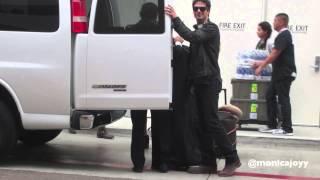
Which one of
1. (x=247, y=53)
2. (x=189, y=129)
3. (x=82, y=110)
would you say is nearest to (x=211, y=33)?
(x=189, y=129)

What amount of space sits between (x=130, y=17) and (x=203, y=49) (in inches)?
34.9

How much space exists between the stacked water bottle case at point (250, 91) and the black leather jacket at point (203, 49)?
2.98 metres

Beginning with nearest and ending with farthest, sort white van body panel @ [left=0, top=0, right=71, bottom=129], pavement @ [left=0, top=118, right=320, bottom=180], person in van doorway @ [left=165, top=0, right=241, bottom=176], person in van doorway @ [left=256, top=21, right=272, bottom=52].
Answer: white van body panel @ [left=0, top=0, right=71, bottom=129] → person in van doorway @ [left=165, top=0, right=241, bottom=176] → pavement @ [left=0, top=118, right=320, bottom=180] → person in van doorway @ [left=256, top=21, right=272, bottom=52]

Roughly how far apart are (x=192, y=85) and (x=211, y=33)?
2.07 feet

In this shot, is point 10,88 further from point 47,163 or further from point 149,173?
point 149,173

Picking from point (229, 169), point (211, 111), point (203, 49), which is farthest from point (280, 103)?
point (203, 49)

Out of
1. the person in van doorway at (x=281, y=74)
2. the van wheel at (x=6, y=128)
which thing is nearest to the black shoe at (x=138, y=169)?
the van wheel at (x=6, y=128)

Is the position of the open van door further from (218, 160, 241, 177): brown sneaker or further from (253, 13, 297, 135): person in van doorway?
(253, 13, 297, 135): person in van doorway

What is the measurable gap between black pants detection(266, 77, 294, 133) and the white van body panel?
3.87m

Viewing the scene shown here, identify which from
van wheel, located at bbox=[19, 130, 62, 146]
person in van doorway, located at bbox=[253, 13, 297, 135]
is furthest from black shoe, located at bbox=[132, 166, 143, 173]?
person in van doorway, located at bbox=[253, 13, 297, 135]

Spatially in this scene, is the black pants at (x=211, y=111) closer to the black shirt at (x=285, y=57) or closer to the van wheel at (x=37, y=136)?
the van wheel at (x=37, y=136)

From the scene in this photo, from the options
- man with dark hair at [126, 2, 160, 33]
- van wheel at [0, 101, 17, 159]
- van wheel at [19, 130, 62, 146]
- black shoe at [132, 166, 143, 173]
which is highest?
man with dark hair at [126, 2, 160, 33]

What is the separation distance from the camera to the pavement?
6.97m

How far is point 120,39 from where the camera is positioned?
21.6 ft
